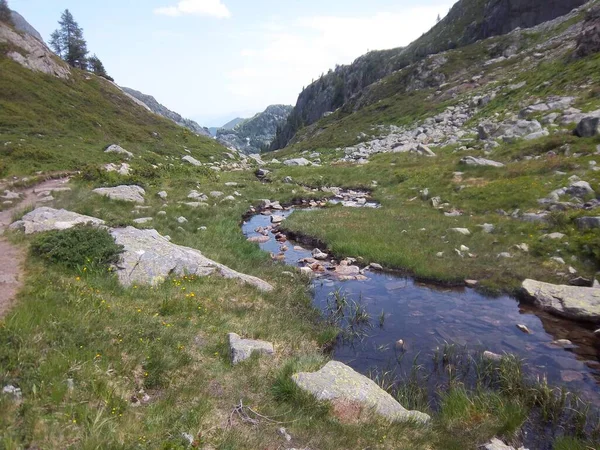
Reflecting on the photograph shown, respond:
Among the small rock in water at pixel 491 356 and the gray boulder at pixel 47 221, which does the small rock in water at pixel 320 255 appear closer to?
the small rock in water at pixel 491 356

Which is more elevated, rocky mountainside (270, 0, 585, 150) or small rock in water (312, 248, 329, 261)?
rocky mountainside (270, 0, 585, 150)

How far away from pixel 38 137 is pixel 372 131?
61223 millimetres

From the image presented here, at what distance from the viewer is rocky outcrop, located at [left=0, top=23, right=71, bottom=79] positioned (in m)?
53.3

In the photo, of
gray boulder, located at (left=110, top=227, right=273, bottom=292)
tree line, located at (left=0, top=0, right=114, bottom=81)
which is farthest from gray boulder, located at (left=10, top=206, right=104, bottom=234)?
tree line, located at (left=0, top=0, right=114, bottom=81)

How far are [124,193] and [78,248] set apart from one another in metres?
13.3

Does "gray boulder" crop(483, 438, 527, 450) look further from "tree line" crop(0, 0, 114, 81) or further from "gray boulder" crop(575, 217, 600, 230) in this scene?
"tree line" crop(0, 0, 114, 81)

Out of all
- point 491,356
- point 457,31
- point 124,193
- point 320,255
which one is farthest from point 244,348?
point 457,31

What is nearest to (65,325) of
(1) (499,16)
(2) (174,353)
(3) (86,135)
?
(2) (174,353)

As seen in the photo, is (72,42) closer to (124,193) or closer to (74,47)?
(74,47)

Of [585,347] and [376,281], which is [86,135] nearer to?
[376,281]

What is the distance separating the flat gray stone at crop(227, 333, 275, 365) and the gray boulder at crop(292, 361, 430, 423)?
1300 mm

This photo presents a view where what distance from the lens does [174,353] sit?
816 centimetres

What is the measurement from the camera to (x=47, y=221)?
14.6 m

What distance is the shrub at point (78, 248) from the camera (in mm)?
11570
